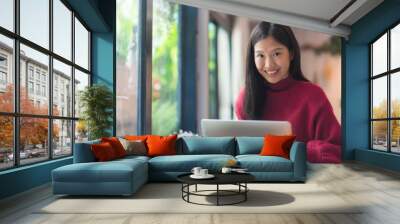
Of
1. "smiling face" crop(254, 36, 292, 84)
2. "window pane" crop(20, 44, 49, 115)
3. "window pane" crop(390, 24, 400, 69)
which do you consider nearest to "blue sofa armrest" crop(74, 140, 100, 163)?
"window pane" crop(20, 44, 49, 115)

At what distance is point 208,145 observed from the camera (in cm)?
609

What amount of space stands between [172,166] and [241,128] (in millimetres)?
1710

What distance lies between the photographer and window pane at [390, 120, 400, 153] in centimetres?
730

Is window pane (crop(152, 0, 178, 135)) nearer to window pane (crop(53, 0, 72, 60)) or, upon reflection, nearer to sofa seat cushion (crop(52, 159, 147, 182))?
window pane (crop(53, 0, 72, 60))

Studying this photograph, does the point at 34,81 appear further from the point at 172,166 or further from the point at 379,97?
the point at 379,97

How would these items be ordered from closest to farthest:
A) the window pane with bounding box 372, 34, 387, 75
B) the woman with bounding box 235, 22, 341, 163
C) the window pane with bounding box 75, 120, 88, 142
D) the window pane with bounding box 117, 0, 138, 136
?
the window pane with bounding box 75, 120, 88, 142 → the window pane with bounding box 372, 34, 387, 75 → the window pane with bounding box 117, 0, 138, 136 → the woman with bounding box 235, 22, 341, 163

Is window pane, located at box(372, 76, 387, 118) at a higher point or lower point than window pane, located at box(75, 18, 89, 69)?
lower

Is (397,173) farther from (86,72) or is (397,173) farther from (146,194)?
(86,72)

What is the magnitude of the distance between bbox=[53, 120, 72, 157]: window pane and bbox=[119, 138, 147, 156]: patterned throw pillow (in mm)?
1016

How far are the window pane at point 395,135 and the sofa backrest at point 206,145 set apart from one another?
339 cm

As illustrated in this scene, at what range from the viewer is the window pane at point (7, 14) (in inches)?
171

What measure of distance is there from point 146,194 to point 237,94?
5.80 metres

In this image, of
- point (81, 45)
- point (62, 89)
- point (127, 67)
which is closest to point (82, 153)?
point (62, 89)

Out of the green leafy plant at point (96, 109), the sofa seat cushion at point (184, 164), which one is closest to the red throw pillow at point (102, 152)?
the sofa seat cushion at point (184, 164)
